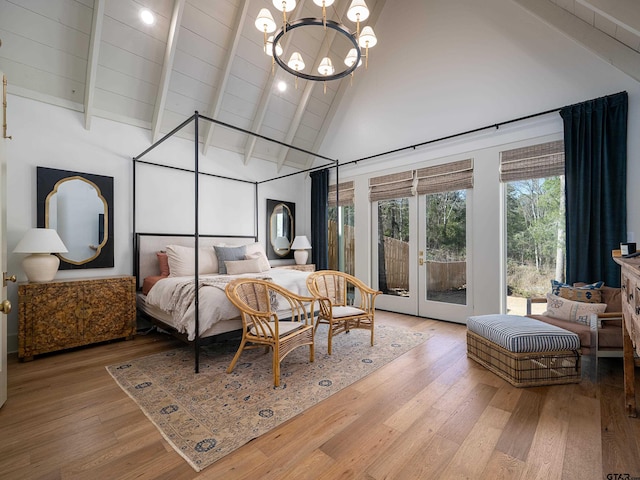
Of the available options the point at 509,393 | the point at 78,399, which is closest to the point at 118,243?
the point at 78,399

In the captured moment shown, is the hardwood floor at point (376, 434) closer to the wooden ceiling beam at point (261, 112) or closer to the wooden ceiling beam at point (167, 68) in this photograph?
the wooden ceiling beam at point (167, 68)

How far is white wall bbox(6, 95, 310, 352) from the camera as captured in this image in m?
3.31

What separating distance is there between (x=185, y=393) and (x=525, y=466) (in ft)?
7.26

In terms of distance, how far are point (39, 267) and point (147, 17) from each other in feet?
9.80

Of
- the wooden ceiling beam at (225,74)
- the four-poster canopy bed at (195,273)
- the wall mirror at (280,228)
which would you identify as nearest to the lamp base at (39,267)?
the four-poster canopy bed at (195,273)

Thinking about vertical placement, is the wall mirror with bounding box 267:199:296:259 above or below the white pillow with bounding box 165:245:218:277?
above

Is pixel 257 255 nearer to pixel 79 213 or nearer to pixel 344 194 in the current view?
pixel 344 194

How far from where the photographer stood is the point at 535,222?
374 centimetres

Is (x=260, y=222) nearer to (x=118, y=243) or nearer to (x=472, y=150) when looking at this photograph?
(x=118, y=243)

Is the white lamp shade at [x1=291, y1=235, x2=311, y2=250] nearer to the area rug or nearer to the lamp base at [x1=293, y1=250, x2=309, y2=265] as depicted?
the lamp base at [x1=293, y1=250, x2=309, y2=265]

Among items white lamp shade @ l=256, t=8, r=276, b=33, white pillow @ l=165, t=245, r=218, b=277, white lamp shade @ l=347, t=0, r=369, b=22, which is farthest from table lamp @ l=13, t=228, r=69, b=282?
white lamp shade @ l=347, t=0, r=369, b=22

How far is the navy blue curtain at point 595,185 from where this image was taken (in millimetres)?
3033

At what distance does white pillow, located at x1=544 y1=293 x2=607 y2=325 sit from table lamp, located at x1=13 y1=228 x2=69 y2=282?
4983 millimetres

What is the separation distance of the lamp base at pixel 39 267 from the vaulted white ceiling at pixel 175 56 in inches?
69.7
